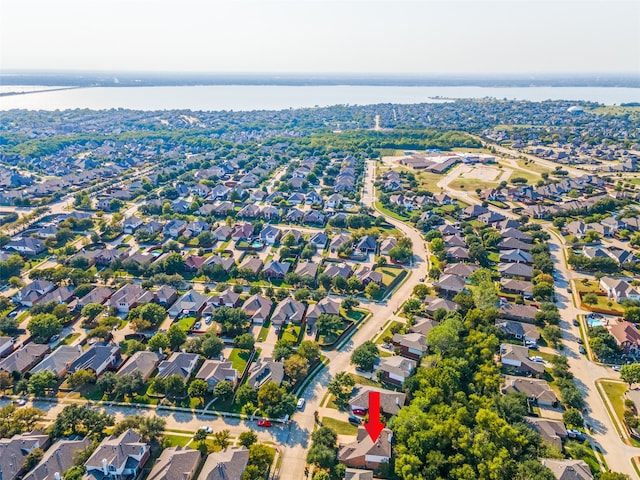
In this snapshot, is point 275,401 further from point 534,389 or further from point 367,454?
point 534,389

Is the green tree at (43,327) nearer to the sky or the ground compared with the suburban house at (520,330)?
nearer to the sky

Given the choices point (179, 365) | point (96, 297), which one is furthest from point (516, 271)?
point (96, 297)

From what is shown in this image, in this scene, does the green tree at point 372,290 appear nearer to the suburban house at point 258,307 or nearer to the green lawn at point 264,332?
the suburban house at point 258,307

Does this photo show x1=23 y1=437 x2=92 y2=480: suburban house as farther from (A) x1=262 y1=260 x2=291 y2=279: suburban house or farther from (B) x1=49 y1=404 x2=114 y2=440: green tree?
(A) x1=262 y1=260 x2=291 y2=279: suburban house

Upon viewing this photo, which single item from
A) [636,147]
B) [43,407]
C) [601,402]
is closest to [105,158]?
[43,407]

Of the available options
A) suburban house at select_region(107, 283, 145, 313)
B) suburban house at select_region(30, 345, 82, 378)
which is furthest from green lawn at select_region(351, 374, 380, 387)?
suburban house at select_region(107, 283, 145, 313)

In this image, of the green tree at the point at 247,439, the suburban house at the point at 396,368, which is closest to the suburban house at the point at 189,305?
the green tree at the point at 247,439

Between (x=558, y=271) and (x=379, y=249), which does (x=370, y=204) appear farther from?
(x=558, y=271)

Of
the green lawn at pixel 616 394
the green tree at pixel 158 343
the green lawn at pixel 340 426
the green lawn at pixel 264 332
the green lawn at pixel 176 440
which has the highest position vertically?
the green tree at pixel 158 343
